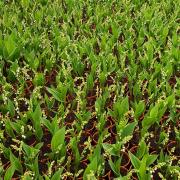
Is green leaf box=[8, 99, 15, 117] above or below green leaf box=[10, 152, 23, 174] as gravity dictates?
above

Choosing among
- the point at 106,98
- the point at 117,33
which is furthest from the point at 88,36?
the point at 106,98

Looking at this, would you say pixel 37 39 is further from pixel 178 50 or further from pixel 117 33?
pixel 178 50

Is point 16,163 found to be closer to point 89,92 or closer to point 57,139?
point 57,139

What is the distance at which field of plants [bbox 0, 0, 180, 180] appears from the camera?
2789mm

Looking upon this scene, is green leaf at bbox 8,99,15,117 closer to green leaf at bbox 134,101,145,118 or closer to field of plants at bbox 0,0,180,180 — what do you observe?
field of plants at bbox 0,0,180,180

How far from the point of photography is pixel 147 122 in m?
3.07

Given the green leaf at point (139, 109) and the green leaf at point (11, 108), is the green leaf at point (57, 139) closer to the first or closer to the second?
the green leaf at point (11, 108)

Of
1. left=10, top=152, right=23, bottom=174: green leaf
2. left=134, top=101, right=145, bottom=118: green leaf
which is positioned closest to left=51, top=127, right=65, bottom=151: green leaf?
left=10, top=152, right=23, bottom=174: green leaf

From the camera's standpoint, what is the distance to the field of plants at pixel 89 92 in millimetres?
2789

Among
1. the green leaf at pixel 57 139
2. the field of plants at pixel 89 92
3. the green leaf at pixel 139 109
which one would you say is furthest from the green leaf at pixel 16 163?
the green leaf at pixel 139 109

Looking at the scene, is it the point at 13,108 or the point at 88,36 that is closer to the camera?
the point at 13,108

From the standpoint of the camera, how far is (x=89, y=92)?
3764mm

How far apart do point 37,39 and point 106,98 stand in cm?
121

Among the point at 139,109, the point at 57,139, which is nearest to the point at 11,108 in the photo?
the point at 57,139
